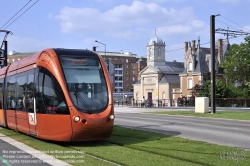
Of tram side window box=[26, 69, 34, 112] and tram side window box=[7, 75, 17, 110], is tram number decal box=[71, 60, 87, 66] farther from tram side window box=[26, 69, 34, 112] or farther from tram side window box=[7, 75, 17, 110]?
tram side window box=[7, 75, 17, 110]

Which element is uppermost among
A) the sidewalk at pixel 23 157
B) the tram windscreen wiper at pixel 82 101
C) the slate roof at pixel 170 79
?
the slate roof at pixel 170 79

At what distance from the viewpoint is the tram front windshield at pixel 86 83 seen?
1109 cm

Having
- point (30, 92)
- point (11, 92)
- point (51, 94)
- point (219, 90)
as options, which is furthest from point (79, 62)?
point (219, 90)

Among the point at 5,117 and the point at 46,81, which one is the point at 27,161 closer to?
the point at 46,81

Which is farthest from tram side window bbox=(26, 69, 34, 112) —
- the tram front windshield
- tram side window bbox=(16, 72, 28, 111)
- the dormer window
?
the dormer window

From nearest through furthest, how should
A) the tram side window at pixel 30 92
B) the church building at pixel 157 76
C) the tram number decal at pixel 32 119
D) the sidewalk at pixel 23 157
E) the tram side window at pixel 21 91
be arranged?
the sidewalk at pixel 23 157
the tram number decal at pixel 32 119
the tram side window at pixel 30 92
the tram side window at pixel 21 91
the church building at pixel 157 76

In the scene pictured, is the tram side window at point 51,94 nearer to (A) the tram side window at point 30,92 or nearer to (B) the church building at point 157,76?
(A) the tram side window at point 30,92

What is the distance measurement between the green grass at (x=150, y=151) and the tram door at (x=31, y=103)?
491 mm

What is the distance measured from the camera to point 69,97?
1095 cm

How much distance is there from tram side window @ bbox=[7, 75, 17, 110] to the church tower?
7592 centimetres

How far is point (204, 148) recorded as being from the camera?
1052cm

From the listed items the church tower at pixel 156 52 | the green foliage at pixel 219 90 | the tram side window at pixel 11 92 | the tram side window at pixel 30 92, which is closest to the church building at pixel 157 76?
the church tower at pixel 156 52

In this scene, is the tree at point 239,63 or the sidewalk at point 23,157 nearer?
the sidewalk at point 23,157

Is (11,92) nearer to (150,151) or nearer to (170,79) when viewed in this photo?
(150,151)
